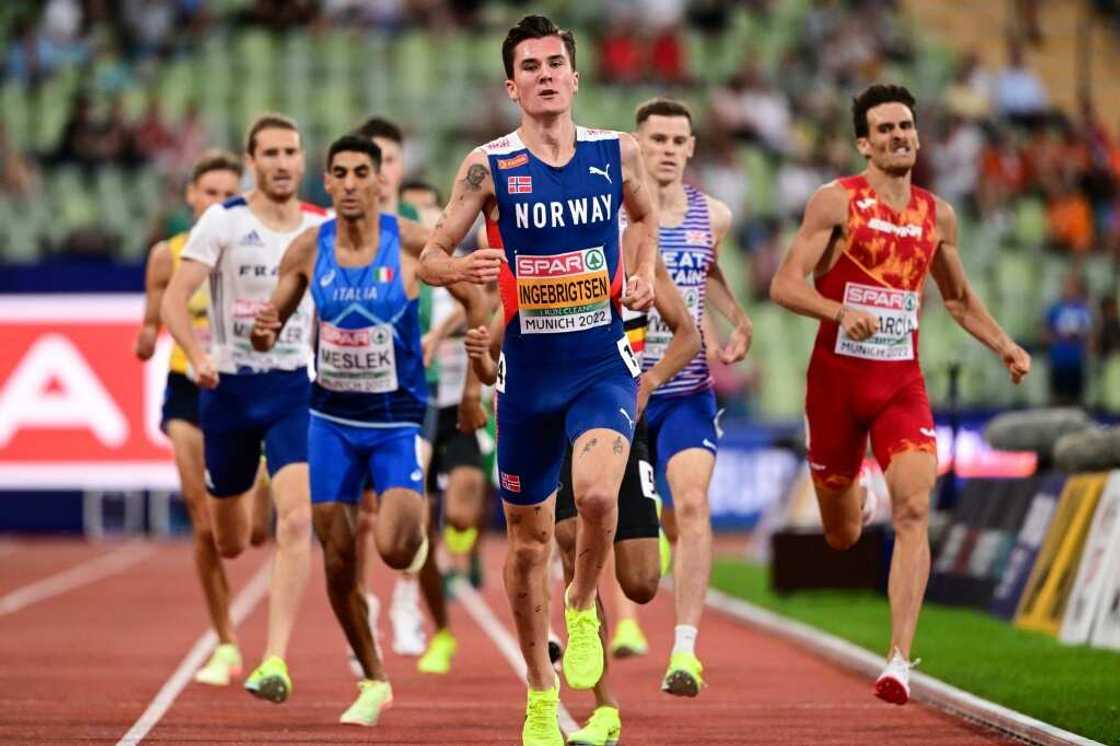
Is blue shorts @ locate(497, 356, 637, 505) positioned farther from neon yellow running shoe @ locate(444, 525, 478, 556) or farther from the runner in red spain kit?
neon yellow running shoe @ locate(444, 525, 478, 556)

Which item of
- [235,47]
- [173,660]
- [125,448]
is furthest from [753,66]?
[173,660]

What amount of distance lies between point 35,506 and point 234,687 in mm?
15009

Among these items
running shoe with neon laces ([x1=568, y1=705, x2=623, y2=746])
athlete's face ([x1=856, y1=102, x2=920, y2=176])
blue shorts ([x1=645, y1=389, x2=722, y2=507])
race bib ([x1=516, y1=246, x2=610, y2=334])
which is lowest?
running shoe with neon laces ([x1=568, y1=705, x2=623, y2=746])

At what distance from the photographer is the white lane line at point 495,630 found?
10.9 meters

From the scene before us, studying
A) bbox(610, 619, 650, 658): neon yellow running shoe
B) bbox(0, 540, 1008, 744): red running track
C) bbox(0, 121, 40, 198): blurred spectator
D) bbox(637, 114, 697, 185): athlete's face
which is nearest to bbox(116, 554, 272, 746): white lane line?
bbox(0, 540, 1008, 744): red running track

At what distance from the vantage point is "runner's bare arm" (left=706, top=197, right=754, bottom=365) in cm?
1150

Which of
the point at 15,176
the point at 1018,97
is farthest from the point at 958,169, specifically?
the point at 15,176

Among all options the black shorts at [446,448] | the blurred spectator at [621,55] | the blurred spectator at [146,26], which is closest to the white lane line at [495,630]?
the black shorts at [446,448]

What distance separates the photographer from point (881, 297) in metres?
10.6

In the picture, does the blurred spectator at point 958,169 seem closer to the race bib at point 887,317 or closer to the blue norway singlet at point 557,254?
the race bib at point 887,317

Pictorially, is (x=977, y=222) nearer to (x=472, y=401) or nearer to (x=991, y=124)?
(x=991, y=124)

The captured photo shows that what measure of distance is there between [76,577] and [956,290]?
1286cm

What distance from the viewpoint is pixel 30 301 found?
26406 millimetres

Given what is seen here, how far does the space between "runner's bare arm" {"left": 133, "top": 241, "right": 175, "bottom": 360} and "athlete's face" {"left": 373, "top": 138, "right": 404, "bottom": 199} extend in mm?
1342
